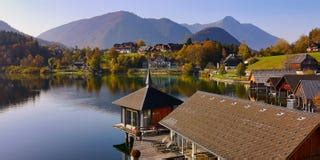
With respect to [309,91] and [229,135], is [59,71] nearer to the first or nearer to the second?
[309,91]

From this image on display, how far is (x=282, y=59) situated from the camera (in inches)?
5359

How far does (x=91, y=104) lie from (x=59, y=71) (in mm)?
126681

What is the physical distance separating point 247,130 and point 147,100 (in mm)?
17815

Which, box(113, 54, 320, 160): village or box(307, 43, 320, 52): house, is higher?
box(307, 43, 320, 52): house

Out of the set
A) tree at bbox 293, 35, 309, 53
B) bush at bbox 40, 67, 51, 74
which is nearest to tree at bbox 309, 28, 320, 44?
tree at bbox 293, 35, 309, 53

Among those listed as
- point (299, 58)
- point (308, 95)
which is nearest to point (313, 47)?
point (299, 58)

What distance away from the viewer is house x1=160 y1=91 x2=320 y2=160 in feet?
66.3

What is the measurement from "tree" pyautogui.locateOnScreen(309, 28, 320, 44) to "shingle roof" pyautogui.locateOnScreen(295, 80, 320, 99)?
109m

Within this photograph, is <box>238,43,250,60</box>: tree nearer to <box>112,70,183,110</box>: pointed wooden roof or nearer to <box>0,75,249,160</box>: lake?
<box>0,75,249,160</box>: lake

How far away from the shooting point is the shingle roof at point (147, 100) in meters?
39.5

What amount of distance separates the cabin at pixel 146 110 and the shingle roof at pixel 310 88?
24.5m

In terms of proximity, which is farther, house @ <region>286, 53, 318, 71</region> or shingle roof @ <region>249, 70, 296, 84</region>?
house @ <region>286, 53, 318, 71</region>

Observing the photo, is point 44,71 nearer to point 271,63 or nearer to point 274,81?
point 271,63

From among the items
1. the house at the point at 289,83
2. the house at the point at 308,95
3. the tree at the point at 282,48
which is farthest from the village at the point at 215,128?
the tree at the point at 282,48
